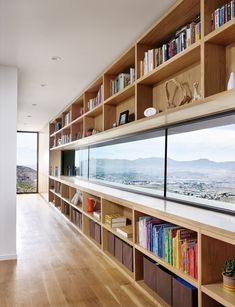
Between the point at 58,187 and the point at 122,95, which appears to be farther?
the point at 58,187

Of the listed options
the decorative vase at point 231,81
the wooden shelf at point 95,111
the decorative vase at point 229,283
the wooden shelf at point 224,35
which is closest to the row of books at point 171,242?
the decorative vase at point 229,283

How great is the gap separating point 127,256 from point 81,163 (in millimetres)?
3537

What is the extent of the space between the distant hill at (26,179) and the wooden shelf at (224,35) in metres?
10.2

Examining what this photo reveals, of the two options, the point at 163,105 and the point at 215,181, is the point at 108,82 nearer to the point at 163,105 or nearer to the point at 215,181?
the point at 163,105

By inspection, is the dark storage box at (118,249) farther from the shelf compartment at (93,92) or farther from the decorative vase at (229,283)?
the shelf compartment at (93,92)

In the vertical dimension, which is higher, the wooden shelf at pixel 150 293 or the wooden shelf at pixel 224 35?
the wooden shelf at pixel 224 35

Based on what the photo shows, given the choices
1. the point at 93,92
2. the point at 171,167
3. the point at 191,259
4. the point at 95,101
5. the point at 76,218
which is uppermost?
the point at 93,92

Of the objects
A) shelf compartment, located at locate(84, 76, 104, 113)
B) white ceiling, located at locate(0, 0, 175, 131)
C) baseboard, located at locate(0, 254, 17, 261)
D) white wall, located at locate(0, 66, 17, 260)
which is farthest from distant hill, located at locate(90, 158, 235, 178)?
baseboard, located at locate(0, 254, 17, 261)

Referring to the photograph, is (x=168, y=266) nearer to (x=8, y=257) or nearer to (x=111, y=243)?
(x=111, y=243)

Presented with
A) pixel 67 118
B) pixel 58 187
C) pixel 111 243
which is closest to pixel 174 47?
pixel 111 243

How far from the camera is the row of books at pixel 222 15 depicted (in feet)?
5.97

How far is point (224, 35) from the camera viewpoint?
6.28 feet

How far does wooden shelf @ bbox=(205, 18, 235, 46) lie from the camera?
180cm

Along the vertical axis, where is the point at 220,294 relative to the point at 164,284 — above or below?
above
